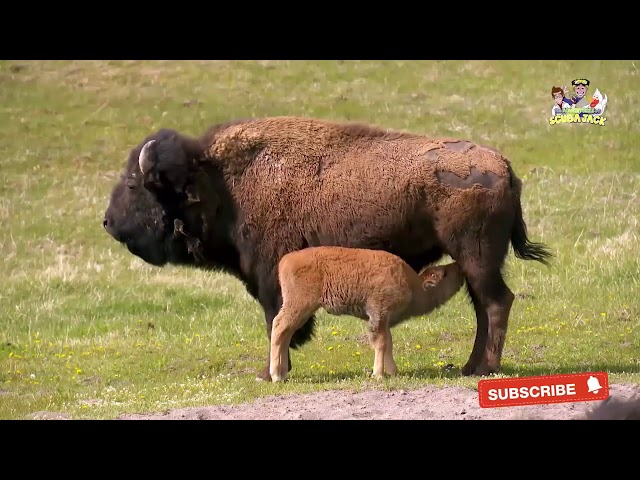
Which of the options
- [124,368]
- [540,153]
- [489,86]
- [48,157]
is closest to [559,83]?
[489,86]

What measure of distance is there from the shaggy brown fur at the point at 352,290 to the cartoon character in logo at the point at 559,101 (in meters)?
15.7

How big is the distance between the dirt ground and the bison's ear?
2681 millimetres

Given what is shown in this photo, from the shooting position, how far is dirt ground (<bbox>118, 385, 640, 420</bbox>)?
8.18 m

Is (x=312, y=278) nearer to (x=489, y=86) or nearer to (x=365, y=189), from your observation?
Answer: (x=365, y=189)

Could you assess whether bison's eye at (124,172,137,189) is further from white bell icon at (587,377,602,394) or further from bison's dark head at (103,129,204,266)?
white bell icon at (587,377,602,394)

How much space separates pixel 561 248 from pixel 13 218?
10362 millimetres

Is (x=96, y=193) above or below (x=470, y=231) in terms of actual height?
below

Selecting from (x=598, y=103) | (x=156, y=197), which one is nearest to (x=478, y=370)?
(x=156, y=197)

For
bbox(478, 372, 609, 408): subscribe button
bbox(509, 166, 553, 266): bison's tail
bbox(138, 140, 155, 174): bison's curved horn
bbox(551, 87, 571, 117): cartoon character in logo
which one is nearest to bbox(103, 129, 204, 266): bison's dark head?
bbox(138, 140, 155, 174): bison's curved horn

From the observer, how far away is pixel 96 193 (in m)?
22.1

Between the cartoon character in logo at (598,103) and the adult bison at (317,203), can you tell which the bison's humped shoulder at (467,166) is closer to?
the adult bison at (317,203)

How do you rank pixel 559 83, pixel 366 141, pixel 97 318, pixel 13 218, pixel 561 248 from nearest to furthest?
pixel 366 141 → pixel 97 318 → pixel 561 248 → pixel 13 218 → pixel 559 83

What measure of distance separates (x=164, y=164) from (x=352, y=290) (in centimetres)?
238

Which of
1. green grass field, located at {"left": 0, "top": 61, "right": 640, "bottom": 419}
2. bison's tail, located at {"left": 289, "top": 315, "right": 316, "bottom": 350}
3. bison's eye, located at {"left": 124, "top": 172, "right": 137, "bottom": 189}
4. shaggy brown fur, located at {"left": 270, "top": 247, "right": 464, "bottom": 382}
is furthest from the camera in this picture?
green grass field, located at {"left": 0, "top": 61, "right": 640, "bottom": 419}
